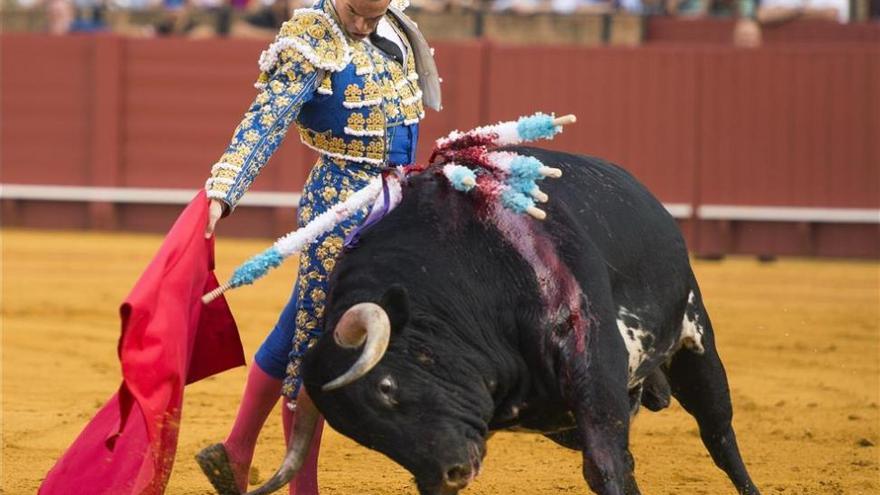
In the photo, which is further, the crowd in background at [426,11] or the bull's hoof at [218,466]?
the crowd in background at [426,11]

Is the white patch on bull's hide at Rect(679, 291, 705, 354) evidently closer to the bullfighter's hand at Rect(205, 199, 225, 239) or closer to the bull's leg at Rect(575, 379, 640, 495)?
the bull's leg at Rect(575, 379, 640, 495)

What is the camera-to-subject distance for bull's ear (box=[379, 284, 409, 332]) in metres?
2.62

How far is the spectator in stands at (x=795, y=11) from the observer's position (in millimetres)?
10047

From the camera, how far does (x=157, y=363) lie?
2818mm

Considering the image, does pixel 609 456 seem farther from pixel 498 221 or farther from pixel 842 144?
pixel 842 144

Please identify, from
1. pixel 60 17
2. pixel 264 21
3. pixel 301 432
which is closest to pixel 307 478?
pixel 301 432

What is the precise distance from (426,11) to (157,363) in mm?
7819

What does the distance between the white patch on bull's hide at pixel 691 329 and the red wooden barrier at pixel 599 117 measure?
5864 millimetres

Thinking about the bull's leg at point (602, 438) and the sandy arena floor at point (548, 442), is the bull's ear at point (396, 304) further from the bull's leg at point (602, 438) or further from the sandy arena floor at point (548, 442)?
the sandy arena floor at point (548, 442)

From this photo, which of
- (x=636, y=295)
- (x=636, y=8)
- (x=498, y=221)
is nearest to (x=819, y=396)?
(x=636, y=295)

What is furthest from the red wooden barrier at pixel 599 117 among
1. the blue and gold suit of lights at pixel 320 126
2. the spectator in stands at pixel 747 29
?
the blue and gold suit of lights at pixel 320 126

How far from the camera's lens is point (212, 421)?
4590 mm

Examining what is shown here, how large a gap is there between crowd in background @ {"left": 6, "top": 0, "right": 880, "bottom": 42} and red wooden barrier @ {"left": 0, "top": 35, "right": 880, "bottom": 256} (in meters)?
0.45

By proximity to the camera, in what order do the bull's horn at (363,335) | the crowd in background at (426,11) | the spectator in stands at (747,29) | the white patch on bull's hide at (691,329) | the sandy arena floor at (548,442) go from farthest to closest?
the crowd in background at (426,11) → the spectator in stands at (747,29) → the sandy arena floor at (548,442) → the white patch on bull's hide at (691,329) → the bull's horn at (363,335)
